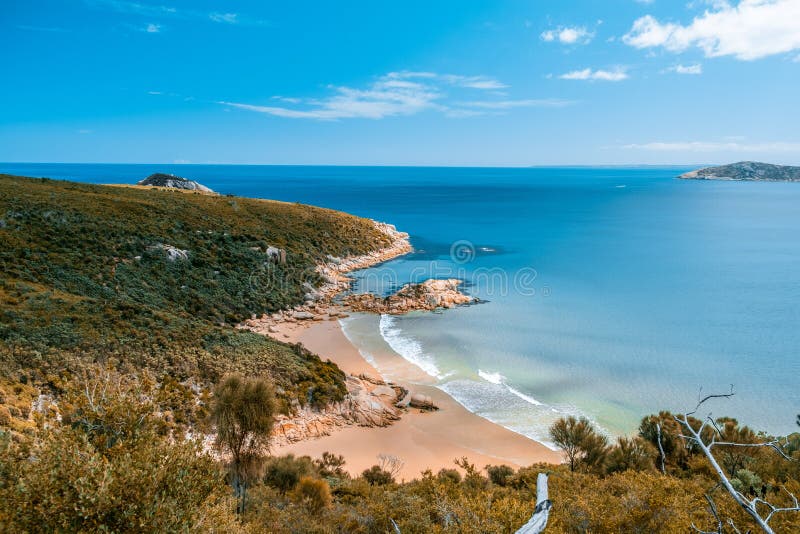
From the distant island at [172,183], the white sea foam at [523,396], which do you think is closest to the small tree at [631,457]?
the white sea foam at [523,396]

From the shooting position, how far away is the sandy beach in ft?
60.6

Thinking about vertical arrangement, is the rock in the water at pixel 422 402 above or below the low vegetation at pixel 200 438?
below

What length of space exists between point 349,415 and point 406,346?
34.9 ft

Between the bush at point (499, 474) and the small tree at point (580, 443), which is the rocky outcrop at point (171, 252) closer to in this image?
the bush at point (499, 474)

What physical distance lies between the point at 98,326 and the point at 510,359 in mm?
24283

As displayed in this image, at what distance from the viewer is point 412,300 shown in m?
41.7

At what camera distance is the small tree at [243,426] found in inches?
473

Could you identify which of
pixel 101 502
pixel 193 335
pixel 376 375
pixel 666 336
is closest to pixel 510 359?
pixel 376 375

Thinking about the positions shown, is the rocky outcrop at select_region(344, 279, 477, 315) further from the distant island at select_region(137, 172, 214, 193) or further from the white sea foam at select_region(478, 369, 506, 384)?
the distant island at select_region(137, 172, 214, 193)

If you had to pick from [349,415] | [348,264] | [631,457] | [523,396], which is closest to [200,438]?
[631,457]

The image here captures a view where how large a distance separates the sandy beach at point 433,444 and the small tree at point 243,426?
641 cm

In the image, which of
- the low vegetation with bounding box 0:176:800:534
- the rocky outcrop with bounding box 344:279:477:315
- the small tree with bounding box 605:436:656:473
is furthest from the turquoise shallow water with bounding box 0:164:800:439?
the small tree with bounding box 605:436:656:473

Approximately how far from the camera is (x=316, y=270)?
48531 millimetres

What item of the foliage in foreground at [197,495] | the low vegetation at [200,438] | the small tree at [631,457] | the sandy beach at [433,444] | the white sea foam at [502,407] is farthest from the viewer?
the white sea foam at [502,407]
